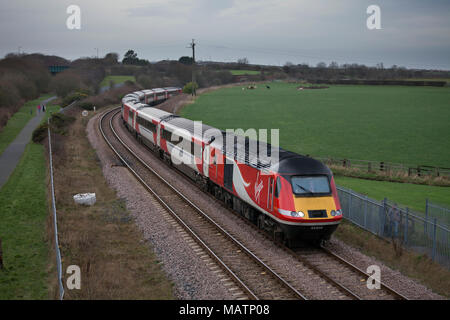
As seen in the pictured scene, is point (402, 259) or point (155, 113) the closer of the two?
point (402, 259)

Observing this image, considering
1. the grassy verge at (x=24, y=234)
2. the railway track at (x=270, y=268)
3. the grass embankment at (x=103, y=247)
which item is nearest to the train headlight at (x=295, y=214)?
the railway track at (x=270, y=268)

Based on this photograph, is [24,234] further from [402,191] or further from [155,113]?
[402,191]

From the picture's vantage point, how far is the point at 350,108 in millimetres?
74188

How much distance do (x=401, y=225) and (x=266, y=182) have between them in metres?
5.46

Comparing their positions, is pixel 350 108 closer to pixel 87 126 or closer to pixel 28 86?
pixel 87 126

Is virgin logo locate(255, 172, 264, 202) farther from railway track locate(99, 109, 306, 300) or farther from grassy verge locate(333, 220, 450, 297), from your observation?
grassy verge locate(333, 220, 450, 297)

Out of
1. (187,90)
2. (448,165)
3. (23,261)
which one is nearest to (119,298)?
(23,261)

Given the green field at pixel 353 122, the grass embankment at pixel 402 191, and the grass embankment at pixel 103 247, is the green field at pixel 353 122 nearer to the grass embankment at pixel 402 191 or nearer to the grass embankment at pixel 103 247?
the grass embankment at pixel 402 191

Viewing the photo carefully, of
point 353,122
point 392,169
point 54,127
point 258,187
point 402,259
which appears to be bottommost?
point 402,259

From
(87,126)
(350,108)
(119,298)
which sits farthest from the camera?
(350,108)

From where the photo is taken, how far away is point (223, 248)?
51.6 ft

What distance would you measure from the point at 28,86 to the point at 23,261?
238 ft

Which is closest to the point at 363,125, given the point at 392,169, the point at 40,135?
the point at 392,169

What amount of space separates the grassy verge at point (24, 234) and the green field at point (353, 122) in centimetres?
2256
